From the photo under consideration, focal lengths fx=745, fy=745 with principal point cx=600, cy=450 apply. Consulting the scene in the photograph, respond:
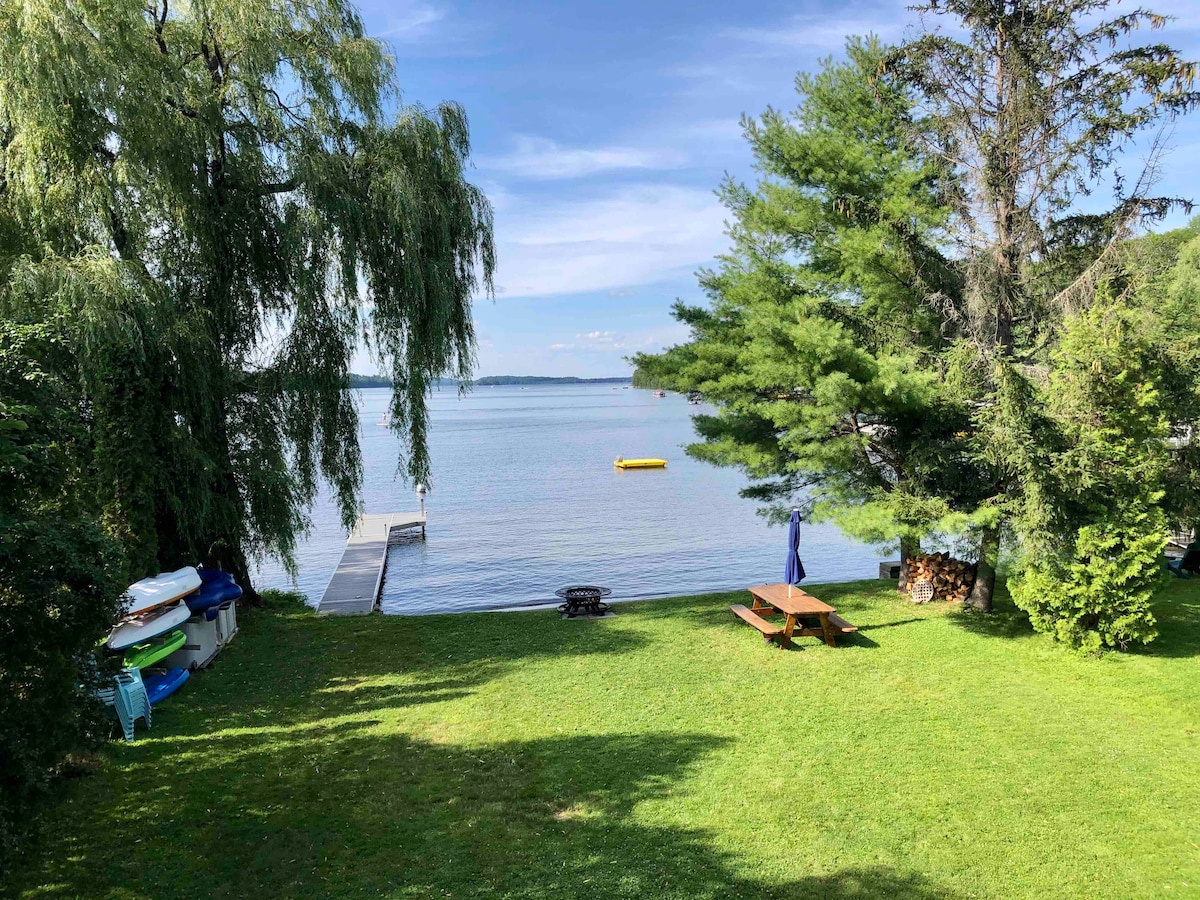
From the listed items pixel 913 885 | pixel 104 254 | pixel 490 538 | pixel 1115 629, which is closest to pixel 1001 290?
pixel 1115 629

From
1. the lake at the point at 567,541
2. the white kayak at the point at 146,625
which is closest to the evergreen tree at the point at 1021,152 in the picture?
the lake at the point at 567,541

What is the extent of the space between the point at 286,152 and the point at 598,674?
9.09m

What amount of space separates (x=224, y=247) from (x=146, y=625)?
5.88 metres

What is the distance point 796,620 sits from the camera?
11570 millimetres

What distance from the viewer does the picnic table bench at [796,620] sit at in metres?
11.1

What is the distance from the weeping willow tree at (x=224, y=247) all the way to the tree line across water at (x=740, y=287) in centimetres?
5

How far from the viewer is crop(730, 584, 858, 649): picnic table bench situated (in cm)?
1106

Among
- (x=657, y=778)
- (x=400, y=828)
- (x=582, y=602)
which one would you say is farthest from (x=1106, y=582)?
(x=400, y=828)

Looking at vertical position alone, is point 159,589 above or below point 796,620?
above

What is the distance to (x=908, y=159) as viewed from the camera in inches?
488

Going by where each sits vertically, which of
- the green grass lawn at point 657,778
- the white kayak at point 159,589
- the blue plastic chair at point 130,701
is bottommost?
the green grass lawn at point 657,778

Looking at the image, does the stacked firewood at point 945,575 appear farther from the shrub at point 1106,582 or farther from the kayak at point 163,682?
the kayak at point 163,682

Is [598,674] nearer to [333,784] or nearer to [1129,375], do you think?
[333,784]

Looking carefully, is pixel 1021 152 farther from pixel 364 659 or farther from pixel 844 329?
pixel 364 659
